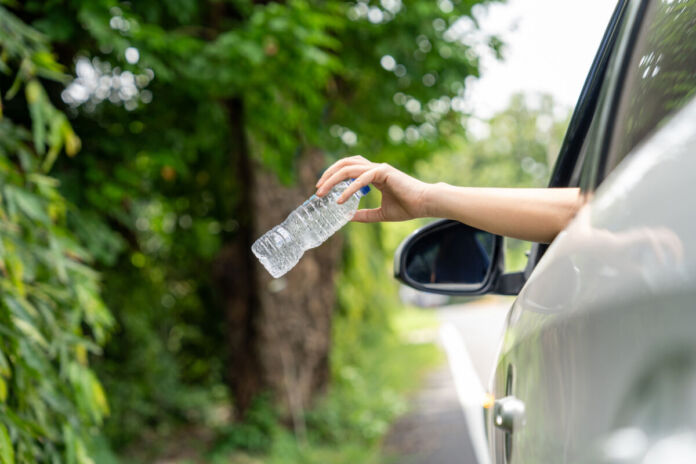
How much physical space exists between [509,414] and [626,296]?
726 mm

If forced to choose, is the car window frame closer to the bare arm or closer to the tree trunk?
the bare arm

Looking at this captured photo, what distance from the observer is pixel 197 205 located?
9.16 m

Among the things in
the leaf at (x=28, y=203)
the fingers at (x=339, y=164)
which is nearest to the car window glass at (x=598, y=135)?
the fingers at (x=339, y=164)

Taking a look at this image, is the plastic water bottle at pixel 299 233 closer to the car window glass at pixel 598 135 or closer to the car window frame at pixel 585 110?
the car window frame at pixel 585 110

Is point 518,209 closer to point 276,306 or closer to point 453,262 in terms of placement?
point 453,262

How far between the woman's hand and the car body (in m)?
0.44

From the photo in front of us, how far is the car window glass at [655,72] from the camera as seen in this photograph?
1.46 m

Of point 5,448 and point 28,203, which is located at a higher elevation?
point 28,203

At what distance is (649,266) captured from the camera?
0.98 metres

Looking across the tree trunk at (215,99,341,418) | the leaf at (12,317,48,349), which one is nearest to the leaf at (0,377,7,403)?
the leaf at (12,317,48,349)

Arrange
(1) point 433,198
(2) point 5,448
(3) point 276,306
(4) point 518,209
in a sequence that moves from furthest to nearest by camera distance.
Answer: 1. (3) point 276,306
2. (2) point 5,448
3. (1) point 433,198
4. (4) point 518,209

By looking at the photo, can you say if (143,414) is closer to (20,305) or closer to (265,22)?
(265,22)

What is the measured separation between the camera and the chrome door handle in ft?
5.15

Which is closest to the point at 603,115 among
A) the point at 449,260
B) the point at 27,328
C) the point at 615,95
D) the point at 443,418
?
the point at 615,95
